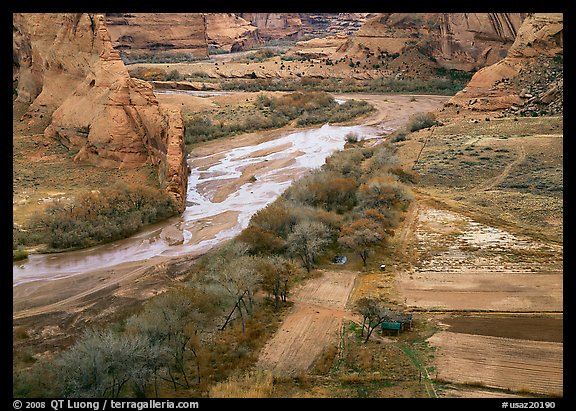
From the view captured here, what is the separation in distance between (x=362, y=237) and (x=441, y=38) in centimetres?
4997

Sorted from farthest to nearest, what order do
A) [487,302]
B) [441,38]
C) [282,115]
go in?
[441,38]
[282,115]
[487,302]

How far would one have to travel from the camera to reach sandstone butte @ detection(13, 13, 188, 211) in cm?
3020

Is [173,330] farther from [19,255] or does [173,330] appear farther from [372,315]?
[19,255]

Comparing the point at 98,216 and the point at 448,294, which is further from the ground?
the point at 448,294

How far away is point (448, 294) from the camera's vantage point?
60.2 ft

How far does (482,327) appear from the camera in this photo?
16016mm

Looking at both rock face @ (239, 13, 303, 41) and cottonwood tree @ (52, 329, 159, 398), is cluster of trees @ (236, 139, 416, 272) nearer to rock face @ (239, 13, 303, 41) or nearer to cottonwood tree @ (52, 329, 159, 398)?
cottonwood tree @ (52, 329, 159, 398)

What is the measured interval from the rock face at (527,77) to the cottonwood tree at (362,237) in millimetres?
23666

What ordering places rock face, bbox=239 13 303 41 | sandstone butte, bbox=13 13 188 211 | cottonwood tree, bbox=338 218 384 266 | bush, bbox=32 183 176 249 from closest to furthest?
cottonwood tree, bbox=338 218 384 266, bush, bbox=32 183 176 249, sandstone butte, bbox=13 13 188 211, rock face, bbox=239 13 303 41

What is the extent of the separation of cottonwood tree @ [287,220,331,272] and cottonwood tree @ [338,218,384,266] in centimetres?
83

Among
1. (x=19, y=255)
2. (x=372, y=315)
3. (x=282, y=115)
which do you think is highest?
(x=282, y=115)

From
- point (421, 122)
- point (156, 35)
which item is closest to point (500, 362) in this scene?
point (421, 122)
